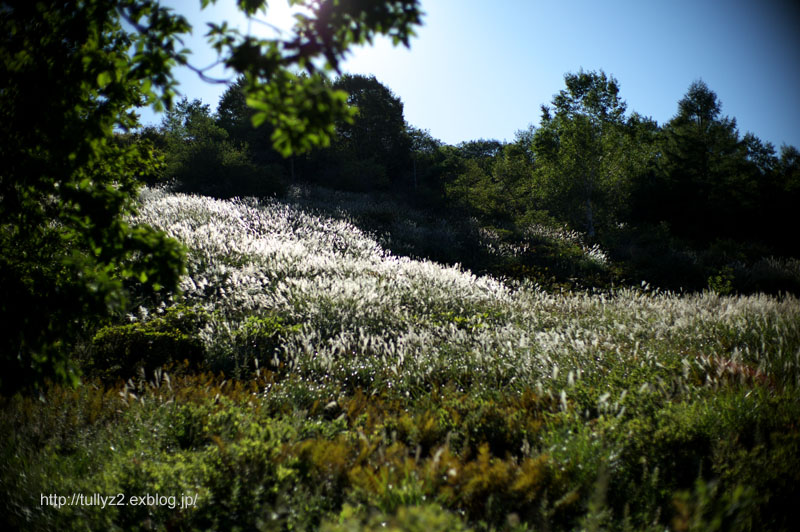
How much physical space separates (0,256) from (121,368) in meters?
2.73

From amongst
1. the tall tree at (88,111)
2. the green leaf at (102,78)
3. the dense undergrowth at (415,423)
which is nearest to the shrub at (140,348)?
the dense undergrowth at (415,423)

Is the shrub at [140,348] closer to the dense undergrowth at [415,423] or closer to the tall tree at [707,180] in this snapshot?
the dense undergrowth at [415,423]

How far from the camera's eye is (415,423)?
3500 millimetres

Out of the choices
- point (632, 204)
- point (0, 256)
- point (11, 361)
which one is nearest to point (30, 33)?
→ point (0, 256)

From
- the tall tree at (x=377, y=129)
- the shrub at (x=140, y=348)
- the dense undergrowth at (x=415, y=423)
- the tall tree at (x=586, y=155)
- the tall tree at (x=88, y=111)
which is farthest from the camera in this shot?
the tall tree at (x=377, y=129)

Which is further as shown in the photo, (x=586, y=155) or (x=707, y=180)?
(x=707, y=180)

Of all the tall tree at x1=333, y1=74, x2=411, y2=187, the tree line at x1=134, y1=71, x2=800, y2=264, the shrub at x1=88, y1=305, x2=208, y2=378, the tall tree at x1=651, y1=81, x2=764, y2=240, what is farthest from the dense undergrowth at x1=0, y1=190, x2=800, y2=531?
the tall tree at x1=333, y1=74, x2=411, y2=187

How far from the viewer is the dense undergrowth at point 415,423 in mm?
2455

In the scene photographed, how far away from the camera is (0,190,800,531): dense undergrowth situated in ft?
8.05

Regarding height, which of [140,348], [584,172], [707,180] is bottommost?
[140,348]

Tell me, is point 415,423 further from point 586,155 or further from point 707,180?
point 707,180

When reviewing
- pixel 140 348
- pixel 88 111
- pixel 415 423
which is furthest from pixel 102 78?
pixel 140 348

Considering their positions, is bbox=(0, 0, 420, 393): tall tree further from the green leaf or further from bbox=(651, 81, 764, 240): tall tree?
bbox=(651, 81, 764, 240): tall tree

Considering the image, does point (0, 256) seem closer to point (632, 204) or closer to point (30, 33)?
point (30, 33)
